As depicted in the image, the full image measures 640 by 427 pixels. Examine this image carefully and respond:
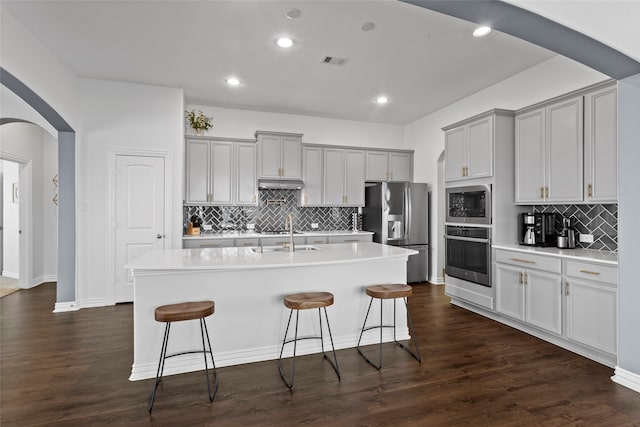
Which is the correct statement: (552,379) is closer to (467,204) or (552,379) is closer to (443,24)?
(467,204)

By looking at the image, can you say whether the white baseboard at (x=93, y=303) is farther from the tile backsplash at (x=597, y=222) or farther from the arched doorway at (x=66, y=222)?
the tile backsplash at (x=597, y=222)

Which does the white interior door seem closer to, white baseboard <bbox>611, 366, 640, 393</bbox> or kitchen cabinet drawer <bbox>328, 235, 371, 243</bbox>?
kitchen cabinet drawer <bbox>328, 235, 371, 243</bbox>

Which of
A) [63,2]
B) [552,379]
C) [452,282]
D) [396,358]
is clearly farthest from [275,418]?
[63,2]

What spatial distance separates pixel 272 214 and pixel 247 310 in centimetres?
306

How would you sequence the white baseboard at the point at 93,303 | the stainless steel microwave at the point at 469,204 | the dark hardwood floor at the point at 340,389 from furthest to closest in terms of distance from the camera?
the white baseboard at the point at 93,303
the stainless steel microwave at the point at 469,204
the dark hardwood floor at the point at 340,389

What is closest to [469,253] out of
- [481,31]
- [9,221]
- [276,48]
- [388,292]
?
[388,292]

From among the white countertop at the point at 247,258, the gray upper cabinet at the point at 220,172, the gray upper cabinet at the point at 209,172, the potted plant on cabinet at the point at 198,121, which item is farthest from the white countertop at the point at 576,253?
the potted plant on cabinet at the point at 198,121

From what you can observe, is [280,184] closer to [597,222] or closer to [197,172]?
[197,172]

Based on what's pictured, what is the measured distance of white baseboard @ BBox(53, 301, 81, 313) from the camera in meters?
4.19

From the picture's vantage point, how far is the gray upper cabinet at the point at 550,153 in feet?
10.6

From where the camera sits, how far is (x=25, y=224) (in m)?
5.51

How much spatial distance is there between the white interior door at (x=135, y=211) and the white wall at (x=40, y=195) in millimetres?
2228

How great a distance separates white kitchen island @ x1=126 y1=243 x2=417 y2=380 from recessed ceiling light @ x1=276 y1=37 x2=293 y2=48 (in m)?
2.12

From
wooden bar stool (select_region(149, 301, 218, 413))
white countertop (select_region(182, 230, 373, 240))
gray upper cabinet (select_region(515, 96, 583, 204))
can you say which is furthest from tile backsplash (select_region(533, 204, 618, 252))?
wooden bar stool (select_region(149, 301, 218, 413))
